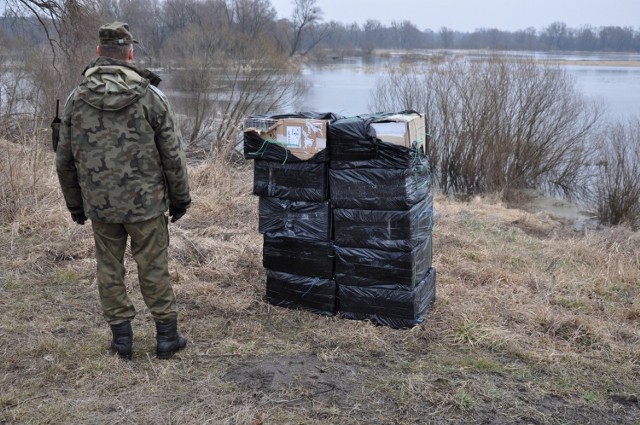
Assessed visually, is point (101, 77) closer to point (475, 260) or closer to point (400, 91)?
point (475, 260)

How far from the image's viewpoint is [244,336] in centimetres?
396

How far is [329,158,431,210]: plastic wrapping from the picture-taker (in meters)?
3.93

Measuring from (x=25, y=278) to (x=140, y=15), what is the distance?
24053 millimetres

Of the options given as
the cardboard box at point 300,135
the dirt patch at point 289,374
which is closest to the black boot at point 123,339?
the dirt patch at point 289,374

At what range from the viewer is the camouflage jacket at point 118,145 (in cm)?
311

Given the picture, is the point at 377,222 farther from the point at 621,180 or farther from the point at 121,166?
the point at 621,180

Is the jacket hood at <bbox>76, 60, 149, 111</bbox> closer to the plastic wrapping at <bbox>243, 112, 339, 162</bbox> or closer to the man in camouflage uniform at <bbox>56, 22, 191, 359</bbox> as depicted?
the man in camouflage uniform at <bbox>56, 22, 191, 359</bbox>

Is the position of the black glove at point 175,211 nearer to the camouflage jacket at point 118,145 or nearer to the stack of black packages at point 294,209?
the camouflage jacket at point 118,145

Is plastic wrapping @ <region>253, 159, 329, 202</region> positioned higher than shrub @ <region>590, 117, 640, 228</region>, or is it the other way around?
plastic wrapping @ <region>253, 159, 329, 202</region>

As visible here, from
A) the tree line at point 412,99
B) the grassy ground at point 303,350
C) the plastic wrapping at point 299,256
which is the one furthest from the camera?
the tree line at point 412,99

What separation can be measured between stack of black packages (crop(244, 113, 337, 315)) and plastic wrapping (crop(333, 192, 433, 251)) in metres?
0.11

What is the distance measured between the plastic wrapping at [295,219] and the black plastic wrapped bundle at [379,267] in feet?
0.63

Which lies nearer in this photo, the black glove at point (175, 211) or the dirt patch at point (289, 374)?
the dirt patch at point (289, 374)

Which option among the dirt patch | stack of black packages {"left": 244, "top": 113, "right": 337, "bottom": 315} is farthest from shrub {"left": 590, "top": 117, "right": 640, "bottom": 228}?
the dirt patch
